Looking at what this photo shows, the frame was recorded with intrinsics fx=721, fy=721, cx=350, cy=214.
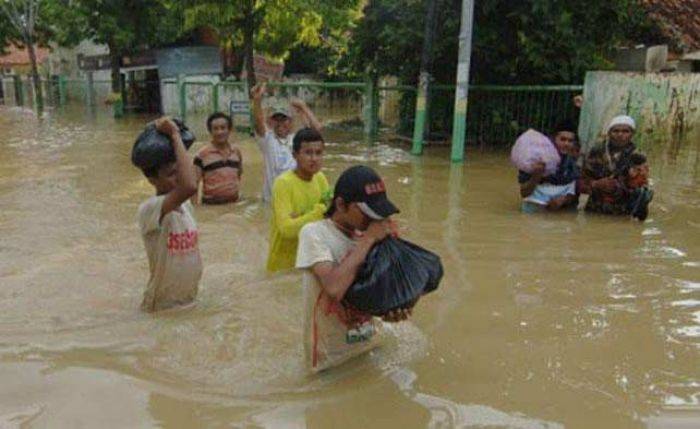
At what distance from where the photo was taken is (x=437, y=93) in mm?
13648

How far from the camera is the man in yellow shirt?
420 cm

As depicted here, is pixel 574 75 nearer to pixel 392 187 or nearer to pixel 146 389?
pixel 392 187

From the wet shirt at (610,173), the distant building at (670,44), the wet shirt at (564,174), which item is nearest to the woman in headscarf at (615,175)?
the wet shirt at (610,173)

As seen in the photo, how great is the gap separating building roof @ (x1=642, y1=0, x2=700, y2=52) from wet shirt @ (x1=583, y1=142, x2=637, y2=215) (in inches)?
354

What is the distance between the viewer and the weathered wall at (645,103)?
1128 cm

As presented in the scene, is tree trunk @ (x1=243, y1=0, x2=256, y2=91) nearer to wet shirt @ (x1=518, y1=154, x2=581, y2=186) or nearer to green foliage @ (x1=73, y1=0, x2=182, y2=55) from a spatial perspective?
green foliage @ (x1=73, y1=0, x2=182, y2=55)

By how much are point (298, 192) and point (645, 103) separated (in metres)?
9.00

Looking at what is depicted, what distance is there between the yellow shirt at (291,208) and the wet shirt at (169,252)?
50 centimetres

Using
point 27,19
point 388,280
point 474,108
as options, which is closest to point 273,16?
point 474,108

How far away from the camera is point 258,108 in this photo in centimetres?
584

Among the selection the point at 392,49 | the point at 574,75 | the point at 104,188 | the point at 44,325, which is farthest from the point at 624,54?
the point at 44,325

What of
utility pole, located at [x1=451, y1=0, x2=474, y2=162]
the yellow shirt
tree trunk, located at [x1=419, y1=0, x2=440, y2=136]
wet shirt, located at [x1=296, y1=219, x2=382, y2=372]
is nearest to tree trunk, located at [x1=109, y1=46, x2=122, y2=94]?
tree trunk, located at [x1=419, y1=0, x2=440, y2=136]

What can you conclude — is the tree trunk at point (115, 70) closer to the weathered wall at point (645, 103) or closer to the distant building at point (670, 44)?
the distant building at point (670, 44)

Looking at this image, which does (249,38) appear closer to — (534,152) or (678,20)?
(678,20)
